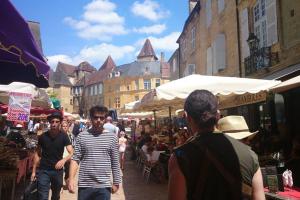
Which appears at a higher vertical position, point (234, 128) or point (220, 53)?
point (220, 53)

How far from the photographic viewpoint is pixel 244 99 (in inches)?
338

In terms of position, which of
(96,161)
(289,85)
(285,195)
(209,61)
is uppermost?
(209,61)

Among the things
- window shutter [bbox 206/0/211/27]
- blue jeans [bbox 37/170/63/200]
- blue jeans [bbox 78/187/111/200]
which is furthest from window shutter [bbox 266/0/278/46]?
blue jeans [bbox 78/187/111/200]

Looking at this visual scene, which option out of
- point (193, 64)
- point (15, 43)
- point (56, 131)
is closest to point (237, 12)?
point (193, 64)

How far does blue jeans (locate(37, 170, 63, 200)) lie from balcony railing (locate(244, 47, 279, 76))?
9238 millimetres

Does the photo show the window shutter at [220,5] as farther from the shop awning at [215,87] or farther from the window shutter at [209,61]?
the shop awning at [215,87]

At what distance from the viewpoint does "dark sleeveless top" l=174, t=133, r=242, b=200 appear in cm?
218

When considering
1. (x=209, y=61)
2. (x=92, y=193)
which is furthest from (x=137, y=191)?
(x=209, y=61)

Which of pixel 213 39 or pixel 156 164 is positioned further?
pixel 213 39

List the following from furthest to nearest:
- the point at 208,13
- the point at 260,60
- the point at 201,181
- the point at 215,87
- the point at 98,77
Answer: the point at 98,77, the point at 208,13, the point at 260,60, the point at 215,87, the point at 201,181

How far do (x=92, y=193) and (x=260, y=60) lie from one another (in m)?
11.1

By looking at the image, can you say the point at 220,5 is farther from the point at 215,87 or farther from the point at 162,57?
the point at 162,57

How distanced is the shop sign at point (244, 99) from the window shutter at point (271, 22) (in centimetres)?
476

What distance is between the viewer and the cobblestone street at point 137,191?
899 centimetres
